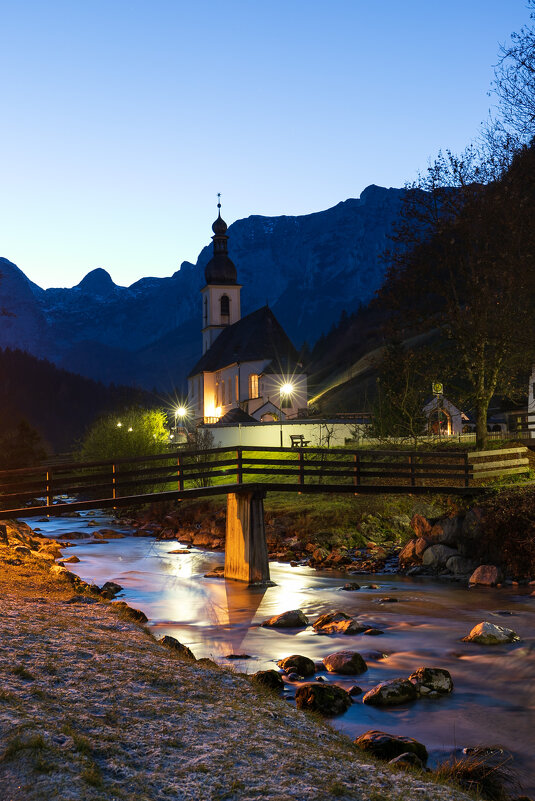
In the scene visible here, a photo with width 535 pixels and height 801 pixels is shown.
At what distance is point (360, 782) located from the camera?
6.85 metres

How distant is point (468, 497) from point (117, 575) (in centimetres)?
1140

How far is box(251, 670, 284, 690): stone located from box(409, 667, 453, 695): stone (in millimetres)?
2102

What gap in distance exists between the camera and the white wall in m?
49.6

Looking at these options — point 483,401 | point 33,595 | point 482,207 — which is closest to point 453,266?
point 482,207

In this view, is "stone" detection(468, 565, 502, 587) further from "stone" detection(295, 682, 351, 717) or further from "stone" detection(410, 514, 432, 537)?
"stone" detection(295, 682, 351, 717)

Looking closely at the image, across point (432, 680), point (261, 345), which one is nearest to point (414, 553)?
point (432, 680)

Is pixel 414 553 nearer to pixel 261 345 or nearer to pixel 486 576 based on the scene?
pixel 486 576

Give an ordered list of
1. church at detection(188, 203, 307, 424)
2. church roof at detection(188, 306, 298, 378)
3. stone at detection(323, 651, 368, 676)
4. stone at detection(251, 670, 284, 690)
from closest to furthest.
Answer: stone at detection(251, 670, 284, 690) → stone at detection(323, 651, 368, 676) → church at detection(188, 203, 307, 424) → church roof at detection(188, 306, 298, 378)

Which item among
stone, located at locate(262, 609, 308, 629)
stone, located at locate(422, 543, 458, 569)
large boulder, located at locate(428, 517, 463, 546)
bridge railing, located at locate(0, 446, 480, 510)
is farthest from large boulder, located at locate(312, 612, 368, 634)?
large boulder, located at locate(428, 517, 463, 546)

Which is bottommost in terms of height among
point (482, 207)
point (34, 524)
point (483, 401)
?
point (34, 524)

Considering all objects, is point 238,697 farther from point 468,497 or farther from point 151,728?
point 468,497

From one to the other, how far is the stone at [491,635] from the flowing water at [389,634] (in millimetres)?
208

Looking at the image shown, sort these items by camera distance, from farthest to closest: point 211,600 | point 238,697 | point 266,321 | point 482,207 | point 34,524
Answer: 1. point 266,321
2. point 34,524
3. point 482,207
4. point 211,600
5. point 238,697

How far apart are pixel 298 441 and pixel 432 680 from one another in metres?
36.7
